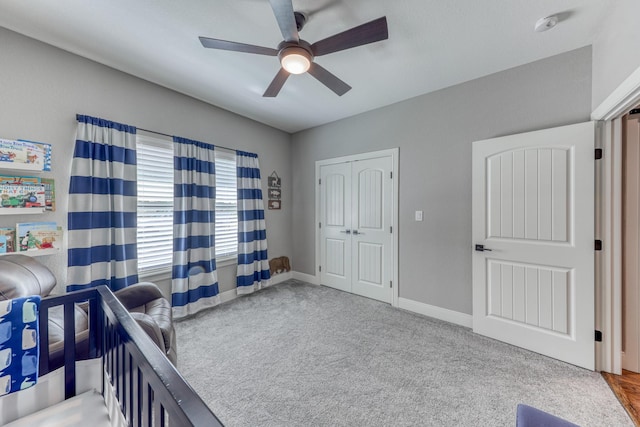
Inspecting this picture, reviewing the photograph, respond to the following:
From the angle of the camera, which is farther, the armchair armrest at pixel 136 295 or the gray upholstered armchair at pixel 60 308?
the armchair armrest at pixel 136 295

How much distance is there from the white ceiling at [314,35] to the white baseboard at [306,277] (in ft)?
9.18

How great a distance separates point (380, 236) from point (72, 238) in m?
3.18

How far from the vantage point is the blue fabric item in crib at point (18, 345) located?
1.03 m

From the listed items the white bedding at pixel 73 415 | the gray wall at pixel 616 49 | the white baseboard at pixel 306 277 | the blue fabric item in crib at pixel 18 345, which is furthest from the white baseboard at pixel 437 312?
the blue fabric item in crib at pixel 18 345

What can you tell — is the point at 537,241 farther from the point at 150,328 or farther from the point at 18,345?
the point at 18,345

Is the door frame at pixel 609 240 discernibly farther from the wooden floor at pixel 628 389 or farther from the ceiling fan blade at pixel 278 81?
the ceiling fan blade at pixel 278 81

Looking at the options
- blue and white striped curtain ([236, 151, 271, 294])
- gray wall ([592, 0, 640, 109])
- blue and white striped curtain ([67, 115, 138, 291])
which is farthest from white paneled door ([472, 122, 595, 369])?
blue and white striped curtain ([67, 115, 138, 291])

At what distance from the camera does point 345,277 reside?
378 centimetres

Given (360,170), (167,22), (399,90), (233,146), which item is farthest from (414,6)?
(233,146)

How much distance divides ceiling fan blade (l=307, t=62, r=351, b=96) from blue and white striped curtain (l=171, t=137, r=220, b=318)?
6.01 ft

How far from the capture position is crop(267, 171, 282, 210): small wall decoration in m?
4.13

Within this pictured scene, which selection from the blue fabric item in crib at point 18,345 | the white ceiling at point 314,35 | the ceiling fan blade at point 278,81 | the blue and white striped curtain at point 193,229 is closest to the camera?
the blue fabric item in crib at point 18,345

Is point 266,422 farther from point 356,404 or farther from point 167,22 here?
point 167,22

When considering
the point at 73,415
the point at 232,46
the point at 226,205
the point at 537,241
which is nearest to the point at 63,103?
the point at 232,46
